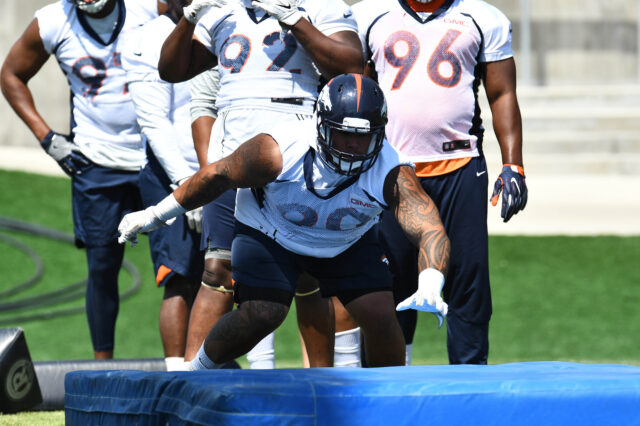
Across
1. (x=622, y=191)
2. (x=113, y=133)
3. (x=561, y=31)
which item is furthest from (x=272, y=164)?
(x=561, y=31)

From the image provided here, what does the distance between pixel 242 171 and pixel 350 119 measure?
20.0 inches

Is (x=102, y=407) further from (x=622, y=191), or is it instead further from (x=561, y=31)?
(x=561, y=31)

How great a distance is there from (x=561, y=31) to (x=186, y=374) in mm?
19838

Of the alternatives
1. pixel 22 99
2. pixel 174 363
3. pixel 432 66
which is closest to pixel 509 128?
pixel 432 66

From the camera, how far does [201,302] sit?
5.24m

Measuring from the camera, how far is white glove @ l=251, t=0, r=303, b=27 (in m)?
4.83

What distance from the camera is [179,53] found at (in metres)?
5.21

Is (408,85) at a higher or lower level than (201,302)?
higher

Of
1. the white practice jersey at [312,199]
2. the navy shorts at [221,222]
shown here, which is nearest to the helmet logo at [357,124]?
the white practice jersey at [312,199]

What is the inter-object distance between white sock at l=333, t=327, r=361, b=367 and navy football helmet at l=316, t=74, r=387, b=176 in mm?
1392

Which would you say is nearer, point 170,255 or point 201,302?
point 201,302

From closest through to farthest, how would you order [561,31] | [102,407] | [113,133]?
[102,407] → [113,133] → [561,31]

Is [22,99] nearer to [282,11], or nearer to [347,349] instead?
[282,11]

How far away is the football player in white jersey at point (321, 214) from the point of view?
14.4 feet
